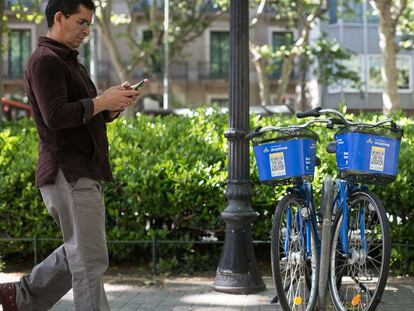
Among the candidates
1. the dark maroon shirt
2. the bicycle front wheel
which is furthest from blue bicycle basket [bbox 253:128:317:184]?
the dark maroon shirt

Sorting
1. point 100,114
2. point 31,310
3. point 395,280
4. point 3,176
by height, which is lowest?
point 395,280

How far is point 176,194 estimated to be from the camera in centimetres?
646

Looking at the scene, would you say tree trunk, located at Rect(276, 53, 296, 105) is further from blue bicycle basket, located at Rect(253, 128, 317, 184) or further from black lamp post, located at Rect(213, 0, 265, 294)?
blue bicycle basket, located at Rect(253, 128, 317, 184)

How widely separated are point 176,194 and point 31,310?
2.46m

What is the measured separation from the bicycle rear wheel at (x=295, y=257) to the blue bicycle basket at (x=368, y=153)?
44cm

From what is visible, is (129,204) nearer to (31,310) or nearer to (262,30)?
(31,310)

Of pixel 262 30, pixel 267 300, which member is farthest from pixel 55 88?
pixel 262 30

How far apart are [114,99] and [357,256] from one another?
204 cm

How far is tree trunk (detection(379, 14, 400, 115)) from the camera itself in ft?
55.9

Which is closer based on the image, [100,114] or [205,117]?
[100,114]

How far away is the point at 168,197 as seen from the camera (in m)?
6.51

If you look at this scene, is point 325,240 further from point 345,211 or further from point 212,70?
point 212,70

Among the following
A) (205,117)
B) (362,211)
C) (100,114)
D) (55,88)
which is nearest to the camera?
(55,88)

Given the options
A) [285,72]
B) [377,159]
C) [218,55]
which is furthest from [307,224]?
[218,55]
